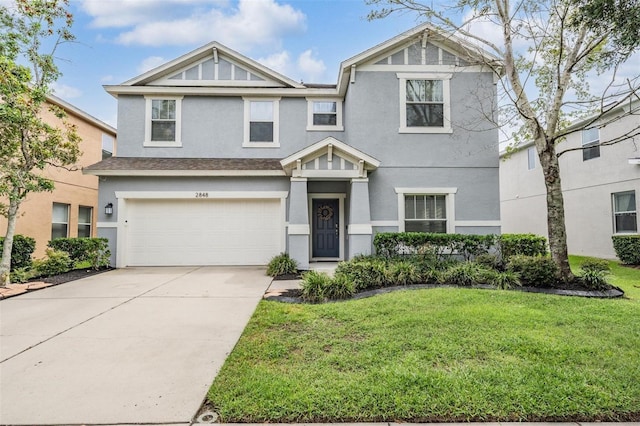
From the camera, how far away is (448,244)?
8.97 metres

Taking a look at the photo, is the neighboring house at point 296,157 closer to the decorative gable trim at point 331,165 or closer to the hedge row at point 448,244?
the decorative gable trim at point 331,165

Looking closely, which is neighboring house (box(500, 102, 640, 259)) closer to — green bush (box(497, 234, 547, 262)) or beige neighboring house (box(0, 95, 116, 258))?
green bush (box(497, 234, 547, 262))

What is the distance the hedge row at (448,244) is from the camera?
8.94 metres

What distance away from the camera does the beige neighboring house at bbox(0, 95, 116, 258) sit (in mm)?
12258

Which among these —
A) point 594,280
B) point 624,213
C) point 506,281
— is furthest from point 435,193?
point 624,213

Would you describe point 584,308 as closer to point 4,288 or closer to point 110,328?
point 110,328

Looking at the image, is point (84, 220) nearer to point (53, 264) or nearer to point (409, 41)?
point (53, 264)

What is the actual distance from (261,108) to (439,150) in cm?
645

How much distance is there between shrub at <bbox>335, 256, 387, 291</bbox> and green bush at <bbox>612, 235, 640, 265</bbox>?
1013 centimetres

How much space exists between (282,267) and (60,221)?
10483 mm

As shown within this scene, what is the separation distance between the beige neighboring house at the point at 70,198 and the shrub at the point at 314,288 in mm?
9482

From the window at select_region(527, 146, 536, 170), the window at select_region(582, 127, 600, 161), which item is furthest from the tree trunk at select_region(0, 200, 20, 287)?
the window at select_region(527, 146, 536, 170)

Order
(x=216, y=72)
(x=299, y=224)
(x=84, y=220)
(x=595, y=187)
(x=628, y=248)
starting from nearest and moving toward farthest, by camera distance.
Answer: (x=299, y=224)
(x=628, y=248)
(x=216, y=72)
(x=595, y=187)
(x=84, y=220)

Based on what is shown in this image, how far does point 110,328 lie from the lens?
500 centimetres
